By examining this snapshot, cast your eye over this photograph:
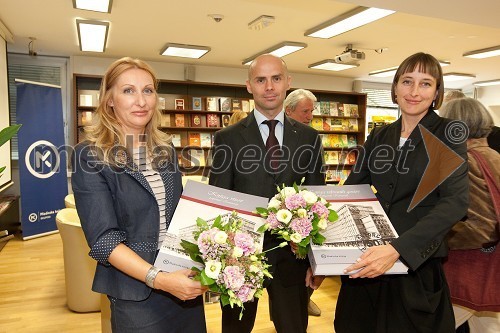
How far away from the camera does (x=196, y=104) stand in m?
8.34

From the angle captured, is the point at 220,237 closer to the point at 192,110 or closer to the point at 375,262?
the point at 375,262

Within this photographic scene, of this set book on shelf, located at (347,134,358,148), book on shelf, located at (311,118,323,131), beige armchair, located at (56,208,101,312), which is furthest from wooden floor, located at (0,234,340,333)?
book on shelf, located at (347,134,358,148)

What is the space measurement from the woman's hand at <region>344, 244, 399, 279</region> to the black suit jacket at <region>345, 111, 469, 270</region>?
40mm

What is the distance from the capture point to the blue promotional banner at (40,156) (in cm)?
642

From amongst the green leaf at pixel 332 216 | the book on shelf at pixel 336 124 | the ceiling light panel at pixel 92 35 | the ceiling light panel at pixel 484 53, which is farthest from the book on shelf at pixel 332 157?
the green leaf at pixel 332 216

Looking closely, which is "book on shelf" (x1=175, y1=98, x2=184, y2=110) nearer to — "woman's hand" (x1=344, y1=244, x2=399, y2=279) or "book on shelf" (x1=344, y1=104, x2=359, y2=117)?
"book on shelf" (x1=344, y1=104, x2=359, y2=117)

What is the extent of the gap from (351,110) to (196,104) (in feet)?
13.6

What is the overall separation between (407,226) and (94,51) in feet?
22.3

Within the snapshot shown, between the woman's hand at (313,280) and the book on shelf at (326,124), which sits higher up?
the book on shelf at (326,124)

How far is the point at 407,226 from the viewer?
5.52ft

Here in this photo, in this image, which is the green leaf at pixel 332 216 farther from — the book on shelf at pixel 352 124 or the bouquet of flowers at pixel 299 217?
the book on shelf at pixel 352 124

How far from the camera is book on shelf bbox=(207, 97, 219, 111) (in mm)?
8414

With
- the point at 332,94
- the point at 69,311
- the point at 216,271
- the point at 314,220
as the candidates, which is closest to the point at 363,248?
the point at 314,220

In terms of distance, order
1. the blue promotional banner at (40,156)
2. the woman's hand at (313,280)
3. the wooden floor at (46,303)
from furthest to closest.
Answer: the blue promotional banner at (40,156)
the wooden floor at (46,303)
the woman's hand at (313,280)
